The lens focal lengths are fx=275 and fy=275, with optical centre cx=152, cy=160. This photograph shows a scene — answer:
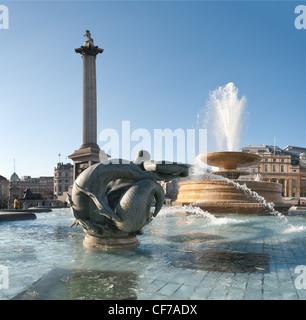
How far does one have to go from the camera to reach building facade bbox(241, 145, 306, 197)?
274 feet

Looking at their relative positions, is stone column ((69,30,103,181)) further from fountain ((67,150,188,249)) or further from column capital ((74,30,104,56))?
fountain ((67,150,188,249))

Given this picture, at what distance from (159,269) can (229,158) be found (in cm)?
1331

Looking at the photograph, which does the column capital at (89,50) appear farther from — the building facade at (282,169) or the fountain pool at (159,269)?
the building facade at (282,169)

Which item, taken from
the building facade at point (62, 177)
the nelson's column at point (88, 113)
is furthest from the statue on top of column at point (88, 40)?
the building facade at point (62, 177)

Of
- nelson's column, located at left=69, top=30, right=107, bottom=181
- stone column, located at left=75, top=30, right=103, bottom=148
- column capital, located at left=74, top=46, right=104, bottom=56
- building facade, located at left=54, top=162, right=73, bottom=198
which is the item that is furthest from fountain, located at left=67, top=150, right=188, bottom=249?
building facade, located at left=54, top=162, right=73, bottom=198

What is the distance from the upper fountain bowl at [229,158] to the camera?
642 inches

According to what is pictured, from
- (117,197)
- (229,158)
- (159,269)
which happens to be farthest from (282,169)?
(159,269)

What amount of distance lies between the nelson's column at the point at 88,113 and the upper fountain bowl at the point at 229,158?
13722 mm

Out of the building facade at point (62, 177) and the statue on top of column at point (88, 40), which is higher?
the statue on top of column at point (88, 40)

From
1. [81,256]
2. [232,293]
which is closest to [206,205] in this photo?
[81,256]

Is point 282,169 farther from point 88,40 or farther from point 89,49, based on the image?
point 89,49

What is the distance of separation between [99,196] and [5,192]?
101 m

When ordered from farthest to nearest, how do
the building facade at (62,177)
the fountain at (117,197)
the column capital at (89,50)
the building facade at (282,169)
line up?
the building facade at (62,177), the building facade at (282,169), the column capital at (89,50), the fountain at (117,197)
